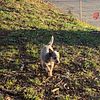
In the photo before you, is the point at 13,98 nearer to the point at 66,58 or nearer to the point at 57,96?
the point at 57,96

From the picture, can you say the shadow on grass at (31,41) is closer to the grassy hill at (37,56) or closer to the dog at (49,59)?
the grassy hill at (37,56)

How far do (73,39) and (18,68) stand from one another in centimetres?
260

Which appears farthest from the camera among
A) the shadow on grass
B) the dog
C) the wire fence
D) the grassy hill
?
the wire fence

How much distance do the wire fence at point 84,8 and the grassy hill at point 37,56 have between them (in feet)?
16.5

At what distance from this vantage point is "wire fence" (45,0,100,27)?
57.7ft

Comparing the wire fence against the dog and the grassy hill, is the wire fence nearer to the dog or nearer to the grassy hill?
the grassy hill

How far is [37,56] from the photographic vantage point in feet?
29.8

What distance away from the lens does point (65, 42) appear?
33.9ft

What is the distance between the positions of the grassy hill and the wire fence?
5.04 metres

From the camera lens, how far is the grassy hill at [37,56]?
796 cm

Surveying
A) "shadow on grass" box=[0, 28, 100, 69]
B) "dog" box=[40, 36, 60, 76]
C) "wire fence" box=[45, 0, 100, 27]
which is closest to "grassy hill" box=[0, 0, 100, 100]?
"shadow on grass" box=[0, 28, 100, 69]

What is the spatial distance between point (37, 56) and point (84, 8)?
11822 mm

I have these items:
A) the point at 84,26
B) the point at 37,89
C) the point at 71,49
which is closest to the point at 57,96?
the point at 37,89

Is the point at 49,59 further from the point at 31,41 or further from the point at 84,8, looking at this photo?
the point at 84,8
